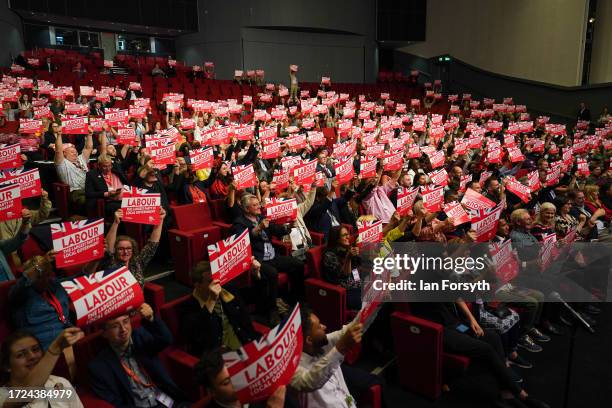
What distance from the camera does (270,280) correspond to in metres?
3.93

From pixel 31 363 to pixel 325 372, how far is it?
128cm

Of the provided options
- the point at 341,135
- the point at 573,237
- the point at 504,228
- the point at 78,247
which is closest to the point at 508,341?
the point at 504,228

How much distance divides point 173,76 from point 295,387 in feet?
47.6

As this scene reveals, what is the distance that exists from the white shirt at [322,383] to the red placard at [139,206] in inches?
71.2

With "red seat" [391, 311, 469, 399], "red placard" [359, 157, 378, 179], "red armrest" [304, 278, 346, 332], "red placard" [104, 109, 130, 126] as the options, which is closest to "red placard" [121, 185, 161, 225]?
"red armrest" [304, 278, 346, 332]

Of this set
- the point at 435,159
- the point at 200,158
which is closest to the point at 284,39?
the point at 435,159

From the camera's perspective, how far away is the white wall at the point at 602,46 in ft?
44.8

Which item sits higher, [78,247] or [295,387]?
[78,247]

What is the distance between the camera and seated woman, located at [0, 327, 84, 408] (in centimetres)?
185

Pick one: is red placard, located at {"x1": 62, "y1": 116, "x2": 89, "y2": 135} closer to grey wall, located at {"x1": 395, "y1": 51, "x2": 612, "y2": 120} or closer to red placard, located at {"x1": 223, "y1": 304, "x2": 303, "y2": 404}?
red placard, located at {"x1": 223, "y1": 304, "x2": 303, "y2": 404}

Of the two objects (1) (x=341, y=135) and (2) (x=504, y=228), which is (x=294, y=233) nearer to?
(2) (x=504, y=228)

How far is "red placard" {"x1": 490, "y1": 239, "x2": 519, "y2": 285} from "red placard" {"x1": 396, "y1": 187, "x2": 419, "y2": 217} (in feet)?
3.62

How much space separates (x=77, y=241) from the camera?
9.24ft

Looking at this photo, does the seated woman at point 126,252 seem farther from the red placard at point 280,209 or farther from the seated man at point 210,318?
the red placard at point 280,209
